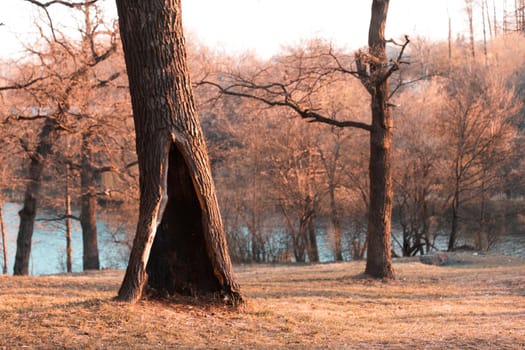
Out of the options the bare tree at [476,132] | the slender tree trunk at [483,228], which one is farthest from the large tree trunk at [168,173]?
the slender tree trunk at [483,228]

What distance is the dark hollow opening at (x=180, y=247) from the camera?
7.96 metres

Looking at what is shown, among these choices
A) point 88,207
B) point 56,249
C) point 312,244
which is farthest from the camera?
point 56,249

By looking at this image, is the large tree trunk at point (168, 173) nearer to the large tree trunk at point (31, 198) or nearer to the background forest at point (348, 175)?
the large tree trunk at point (31, 198)

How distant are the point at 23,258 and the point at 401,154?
18717mm

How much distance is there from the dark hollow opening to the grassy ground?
0.34m

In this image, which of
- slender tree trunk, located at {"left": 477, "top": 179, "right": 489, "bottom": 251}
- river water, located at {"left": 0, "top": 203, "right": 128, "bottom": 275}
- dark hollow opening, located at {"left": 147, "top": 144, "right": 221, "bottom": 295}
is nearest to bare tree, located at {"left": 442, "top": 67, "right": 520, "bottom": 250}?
slender tree trunk, located at {"left": 477, "top": 179, "right": 489, "bottom": 251}

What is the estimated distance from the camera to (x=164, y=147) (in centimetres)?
755

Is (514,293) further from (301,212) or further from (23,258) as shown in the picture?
(301,212)

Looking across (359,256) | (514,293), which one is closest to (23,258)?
(514,293)

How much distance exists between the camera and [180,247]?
8086mm

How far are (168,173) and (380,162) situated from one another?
6344 mm

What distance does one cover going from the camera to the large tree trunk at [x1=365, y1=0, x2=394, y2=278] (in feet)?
42.7

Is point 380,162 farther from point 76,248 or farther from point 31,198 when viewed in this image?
point 76,248

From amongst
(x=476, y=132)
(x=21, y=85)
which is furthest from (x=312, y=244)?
(x=21, y=85)
